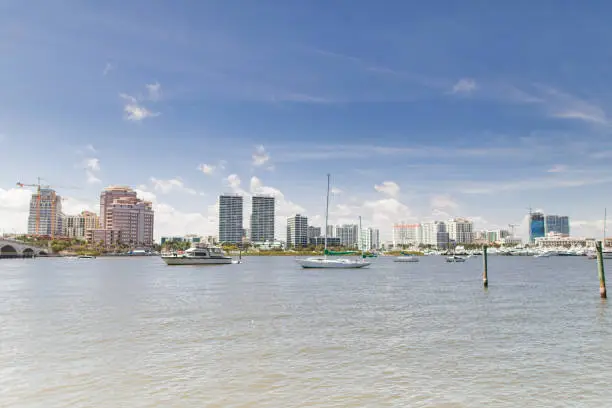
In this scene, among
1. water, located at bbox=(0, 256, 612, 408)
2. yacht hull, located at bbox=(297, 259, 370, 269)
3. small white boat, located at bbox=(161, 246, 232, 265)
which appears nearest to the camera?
water, located at bbox=(0, 256, 612, 408)

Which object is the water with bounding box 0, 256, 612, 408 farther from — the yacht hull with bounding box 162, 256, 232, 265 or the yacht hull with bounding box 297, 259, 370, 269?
the yacht hull with bounding box 162, 256, 232, 265

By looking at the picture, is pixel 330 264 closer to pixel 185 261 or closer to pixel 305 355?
pixel 185 261

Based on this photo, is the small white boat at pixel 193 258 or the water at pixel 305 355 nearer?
the water at pixel 305 355

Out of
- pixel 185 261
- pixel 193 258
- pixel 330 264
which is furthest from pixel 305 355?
pixel 193 258

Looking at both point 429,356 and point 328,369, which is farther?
point 429,356

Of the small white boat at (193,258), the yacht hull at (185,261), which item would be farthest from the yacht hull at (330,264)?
the small white boat at (193,258)

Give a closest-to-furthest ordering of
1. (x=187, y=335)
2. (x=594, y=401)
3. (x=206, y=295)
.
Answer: (x=594, y=401) → (x=187, y=335) → (x=206, y=295)

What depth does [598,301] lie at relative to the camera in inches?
1838

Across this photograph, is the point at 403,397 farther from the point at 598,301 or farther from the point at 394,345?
→ the point at 598,301

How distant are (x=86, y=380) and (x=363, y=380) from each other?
10243 mm

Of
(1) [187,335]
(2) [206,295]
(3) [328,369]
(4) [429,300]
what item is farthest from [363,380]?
(2) [206,295]

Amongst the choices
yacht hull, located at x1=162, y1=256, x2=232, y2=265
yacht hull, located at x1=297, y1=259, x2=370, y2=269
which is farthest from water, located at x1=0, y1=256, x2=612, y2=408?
yacht hull, located at x1=162, y1=256, x2=232, y2=265

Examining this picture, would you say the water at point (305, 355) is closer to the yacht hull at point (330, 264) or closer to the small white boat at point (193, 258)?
the yacht hull at point (330, 264)

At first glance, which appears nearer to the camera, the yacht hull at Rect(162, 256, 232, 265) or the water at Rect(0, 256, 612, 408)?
the water at Rect(0, 256, 612, 408)
